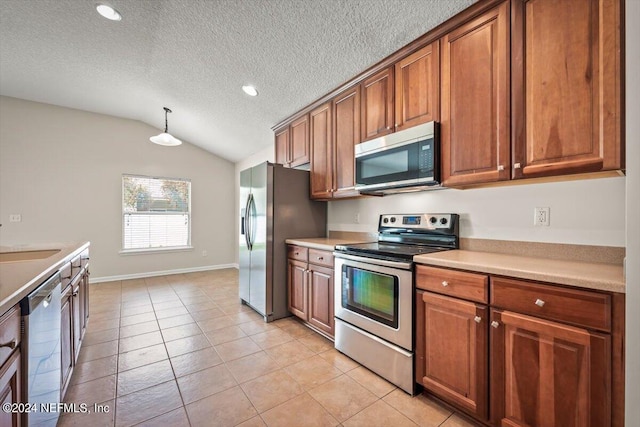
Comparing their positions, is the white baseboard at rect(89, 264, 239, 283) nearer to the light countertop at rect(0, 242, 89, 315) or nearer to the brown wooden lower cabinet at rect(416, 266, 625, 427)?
the light countertop at rect(0, 242, 89, 315)

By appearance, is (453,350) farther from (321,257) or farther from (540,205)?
(321,257)

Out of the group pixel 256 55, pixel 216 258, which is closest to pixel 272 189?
pixel 256 55

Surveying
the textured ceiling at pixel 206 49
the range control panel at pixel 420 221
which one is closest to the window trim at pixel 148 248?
the textured ceiling at pixel 206 49

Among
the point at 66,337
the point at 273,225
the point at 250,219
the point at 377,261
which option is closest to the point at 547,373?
the point at 377,261

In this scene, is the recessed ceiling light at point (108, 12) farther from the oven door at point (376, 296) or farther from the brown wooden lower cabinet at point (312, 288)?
the oven door at point (376, 296)

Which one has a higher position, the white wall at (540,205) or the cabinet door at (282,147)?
the cabinet door at (282,147)

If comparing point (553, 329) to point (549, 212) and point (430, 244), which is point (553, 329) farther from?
point (430, 244)

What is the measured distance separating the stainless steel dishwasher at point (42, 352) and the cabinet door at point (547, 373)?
81.7 inches

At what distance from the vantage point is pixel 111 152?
4.91 meters

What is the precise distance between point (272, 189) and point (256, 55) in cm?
132

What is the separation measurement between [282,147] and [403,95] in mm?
2002

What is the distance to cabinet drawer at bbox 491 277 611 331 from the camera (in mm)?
1125

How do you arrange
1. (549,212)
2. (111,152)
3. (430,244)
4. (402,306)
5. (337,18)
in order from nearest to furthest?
(549,212) < (402,306) < (337,18) < (430,244) < (111,152)

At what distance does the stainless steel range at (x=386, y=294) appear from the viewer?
183 centimetres
